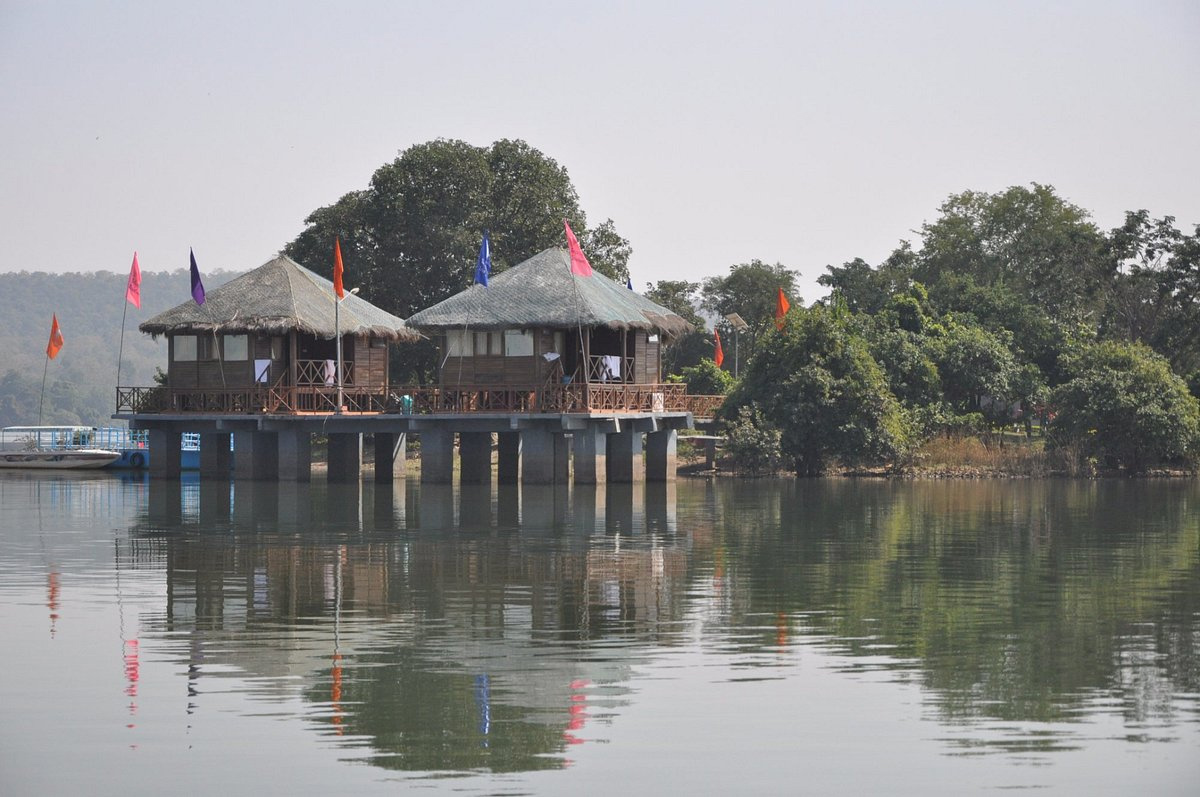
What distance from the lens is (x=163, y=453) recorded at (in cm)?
5688

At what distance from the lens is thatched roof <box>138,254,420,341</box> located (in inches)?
2085

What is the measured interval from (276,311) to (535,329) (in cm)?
812

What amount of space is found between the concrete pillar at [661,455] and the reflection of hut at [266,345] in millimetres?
8896

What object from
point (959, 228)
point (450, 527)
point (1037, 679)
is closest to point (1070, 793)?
point (1037, 679)

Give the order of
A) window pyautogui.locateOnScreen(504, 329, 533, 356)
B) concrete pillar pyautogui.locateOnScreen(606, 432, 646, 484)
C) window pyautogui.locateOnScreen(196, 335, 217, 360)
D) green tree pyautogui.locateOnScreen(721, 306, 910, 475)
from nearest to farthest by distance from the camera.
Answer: window pyautogui.locateOnScreen(504, 329, 533, 356) < window pyautogui.locateOnScreen(196, 335, 217, 360) < concrete pillar pyautogui.locateOnScreen(606, 432, 646, 484) < green tree pyautogui.locateOnScreen(721, 306, 910, 475)

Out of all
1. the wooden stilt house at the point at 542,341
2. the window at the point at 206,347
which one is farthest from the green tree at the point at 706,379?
the window at the point at 206,347

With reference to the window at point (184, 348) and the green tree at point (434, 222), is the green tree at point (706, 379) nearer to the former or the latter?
the green tree at point (434, 222)

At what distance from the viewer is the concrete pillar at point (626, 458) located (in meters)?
54.5

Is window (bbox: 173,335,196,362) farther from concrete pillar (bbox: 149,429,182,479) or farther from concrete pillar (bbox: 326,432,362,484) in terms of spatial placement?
concrete pillar (bbox: 326,432,362,484)

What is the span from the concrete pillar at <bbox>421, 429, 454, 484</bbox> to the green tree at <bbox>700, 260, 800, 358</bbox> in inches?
1665

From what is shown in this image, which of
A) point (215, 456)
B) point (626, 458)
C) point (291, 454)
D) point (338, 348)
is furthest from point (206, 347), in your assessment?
point (626, 458)

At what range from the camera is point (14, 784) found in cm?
1373

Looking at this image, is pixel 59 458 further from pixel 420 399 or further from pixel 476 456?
pixel 476 456

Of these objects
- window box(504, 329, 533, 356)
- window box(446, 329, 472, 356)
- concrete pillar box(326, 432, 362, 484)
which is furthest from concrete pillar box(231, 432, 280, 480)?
window box(504, 329, 533, 356)
